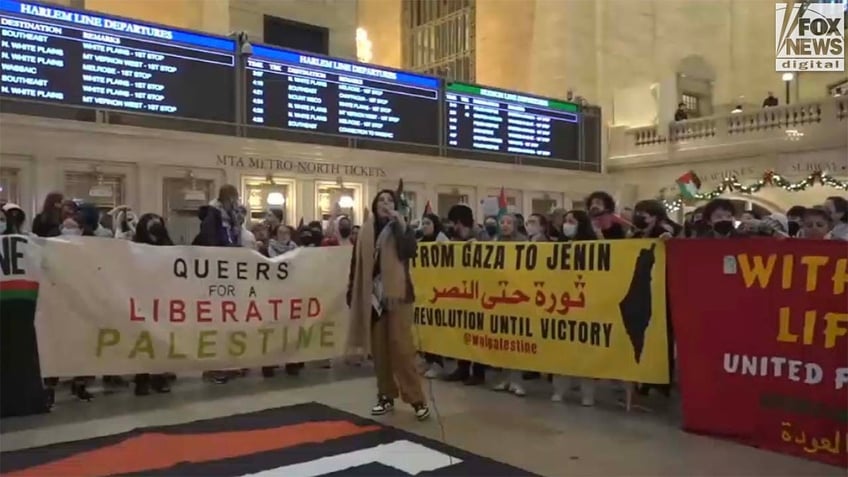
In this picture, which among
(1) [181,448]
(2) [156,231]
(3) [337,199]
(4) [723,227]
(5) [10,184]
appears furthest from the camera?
(3) [337,199]

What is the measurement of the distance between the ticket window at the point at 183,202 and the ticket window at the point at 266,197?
72 centimetres

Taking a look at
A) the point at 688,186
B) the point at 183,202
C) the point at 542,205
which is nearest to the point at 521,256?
the point at 183,202

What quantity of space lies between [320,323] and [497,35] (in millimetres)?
13990

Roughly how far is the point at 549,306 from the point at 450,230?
1983mm

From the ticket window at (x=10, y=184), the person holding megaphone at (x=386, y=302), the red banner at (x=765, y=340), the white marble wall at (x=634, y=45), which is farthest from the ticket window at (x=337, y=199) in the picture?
the white marble wall at (x=634, y=45)

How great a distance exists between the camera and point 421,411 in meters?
5.51

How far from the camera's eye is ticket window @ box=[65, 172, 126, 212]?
A: 9.26 metres

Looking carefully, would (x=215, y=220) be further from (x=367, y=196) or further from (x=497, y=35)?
(x=497, y=35)

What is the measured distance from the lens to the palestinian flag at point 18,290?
18.2 feet

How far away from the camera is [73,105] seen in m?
9.08

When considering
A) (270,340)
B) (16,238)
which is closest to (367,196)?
(270,340)

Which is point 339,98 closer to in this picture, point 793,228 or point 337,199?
point 337,199

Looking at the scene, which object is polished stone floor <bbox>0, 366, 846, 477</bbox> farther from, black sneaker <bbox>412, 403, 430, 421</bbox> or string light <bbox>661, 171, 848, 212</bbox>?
string light <bbox>661, 171, 848, 212</bbox>

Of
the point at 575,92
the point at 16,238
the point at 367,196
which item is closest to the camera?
the point at 16,238
